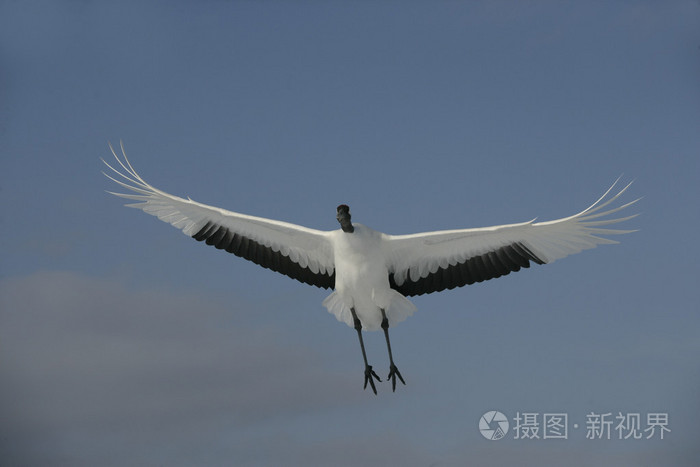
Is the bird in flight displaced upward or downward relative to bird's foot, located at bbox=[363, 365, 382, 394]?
upward

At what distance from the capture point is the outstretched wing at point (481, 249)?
14102 millimetres

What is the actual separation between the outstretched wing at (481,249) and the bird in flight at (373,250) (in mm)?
16

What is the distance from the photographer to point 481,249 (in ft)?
48.2

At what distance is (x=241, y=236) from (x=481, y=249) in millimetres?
4220

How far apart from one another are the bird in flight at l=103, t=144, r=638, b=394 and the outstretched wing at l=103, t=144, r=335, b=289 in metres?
0.02

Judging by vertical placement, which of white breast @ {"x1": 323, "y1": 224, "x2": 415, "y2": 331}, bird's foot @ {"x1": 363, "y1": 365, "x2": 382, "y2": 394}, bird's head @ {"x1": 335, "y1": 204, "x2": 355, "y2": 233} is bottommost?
bird's foot @ {"x1": 363, "y1": 365, "x2": 382, "y2": 394}

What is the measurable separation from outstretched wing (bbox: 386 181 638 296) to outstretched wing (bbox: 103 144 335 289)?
1.33m

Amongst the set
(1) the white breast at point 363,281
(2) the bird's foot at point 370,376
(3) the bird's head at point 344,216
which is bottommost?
(2) the bird's foot at point 370,376

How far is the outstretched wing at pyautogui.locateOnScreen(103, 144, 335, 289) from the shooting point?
15172 mm

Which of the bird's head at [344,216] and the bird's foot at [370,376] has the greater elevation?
the bird's head at [344,216]

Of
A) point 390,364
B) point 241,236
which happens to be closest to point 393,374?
point 390,364

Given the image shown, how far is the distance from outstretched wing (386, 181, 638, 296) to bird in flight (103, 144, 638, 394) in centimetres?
2

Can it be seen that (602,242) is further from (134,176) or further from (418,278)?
(134,176)

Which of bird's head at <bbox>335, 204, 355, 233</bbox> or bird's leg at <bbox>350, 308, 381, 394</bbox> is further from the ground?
bird's head at <bbox>335, 204, 355, 233</bbox>
